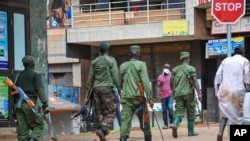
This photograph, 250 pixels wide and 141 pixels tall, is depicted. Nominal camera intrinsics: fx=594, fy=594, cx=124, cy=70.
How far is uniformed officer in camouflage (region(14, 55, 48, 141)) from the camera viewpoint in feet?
31.6

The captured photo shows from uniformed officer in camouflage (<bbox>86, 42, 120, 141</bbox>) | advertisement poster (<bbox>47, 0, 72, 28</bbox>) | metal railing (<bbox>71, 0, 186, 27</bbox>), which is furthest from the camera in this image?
advertisement poster (<bbox>47, 0, 72, 28</bbox>)

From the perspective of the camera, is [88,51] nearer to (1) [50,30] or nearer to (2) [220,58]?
(1) [50,30]

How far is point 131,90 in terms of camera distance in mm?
10352

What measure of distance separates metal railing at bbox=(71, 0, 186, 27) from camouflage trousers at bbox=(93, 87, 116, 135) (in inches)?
693

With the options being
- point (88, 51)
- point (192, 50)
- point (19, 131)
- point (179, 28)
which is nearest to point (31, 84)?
point (19, 131)

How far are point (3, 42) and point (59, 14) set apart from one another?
67.2 feet

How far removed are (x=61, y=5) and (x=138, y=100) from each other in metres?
23.9

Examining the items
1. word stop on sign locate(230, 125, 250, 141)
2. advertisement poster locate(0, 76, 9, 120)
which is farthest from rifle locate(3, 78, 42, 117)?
word stop on sign locate(230, 125, 250, 141)

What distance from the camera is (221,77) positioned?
10336 millimetres

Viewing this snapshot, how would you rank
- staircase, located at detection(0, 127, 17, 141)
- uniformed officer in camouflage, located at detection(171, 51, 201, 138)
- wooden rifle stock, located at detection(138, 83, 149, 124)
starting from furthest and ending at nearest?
uniformed officer in camouflage, located at detection(171, 51, 201, 138) < staircase, located at detection(0, 127, 17, 141) < wooden rifle stock, located at detection(138, 83, 149, 124)

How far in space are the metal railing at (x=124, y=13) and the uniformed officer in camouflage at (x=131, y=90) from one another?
1755cm

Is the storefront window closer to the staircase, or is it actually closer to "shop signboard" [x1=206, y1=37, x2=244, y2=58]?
the staircase

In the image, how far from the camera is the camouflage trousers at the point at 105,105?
10391 millimetres

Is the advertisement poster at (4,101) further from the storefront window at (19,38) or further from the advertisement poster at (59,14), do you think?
the advertisement poster at (59,14)
